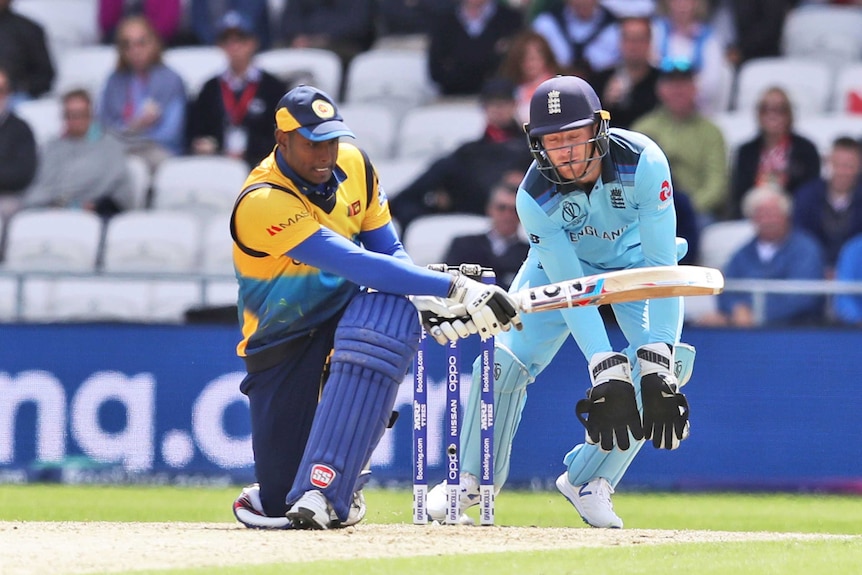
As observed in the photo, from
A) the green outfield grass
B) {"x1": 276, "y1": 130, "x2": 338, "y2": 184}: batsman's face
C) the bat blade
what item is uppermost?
{"x1": 276, "y1": 130, "x2": 338, "y2": 184}: batsman's face

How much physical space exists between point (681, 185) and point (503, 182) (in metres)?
1.63

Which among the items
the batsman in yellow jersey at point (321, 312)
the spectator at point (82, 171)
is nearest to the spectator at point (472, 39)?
the spectator at point (82, 171)

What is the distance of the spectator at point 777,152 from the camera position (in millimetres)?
11758

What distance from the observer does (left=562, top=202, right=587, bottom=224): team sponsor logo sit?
7324 millimetres

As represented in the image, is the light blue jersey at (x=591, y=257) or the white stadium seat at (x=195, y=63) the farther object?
the white stadium seat at (x=195, y=63)

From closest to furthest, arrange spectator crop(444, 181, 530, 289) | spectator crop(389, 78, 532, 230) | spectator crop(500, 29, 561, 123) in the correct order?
1. spectator crop(444, 181, 530, 289)
2. spectator crop(389, 78, 532, 230)
3. spectator crop(500, 29, 561, 123)

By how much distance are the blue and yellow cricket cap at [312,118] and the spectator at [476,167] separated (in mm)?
4785

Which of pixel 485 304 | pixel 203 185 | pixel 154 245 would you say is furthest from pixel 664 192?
pixel 203 185

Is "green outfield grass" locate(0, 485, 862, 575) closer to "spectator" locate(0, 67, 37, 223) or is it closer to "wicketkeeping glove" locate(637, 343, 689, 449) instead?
"wicketkeeping glove" locate(637, 343, 689, 449)

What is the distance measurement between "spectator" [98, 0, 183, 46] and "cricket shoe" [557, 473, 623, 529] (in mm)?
8376

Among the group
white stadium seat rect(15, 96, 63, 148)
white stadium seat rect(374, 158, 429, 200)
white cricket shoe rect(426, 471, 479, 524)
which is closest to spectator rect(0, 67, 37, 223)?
white stadium seat rect(15, 96, 63, 148)

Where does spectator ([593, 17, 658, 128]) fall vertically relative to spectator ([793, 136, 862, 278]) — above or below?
above

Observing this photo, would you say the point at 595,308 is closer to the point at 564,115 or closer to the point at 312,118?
the point at 564,115

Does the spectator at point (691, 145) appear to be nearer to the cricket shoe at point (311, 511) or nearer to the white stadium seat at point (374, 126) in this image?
the white stadium seat at point (374, 126)
